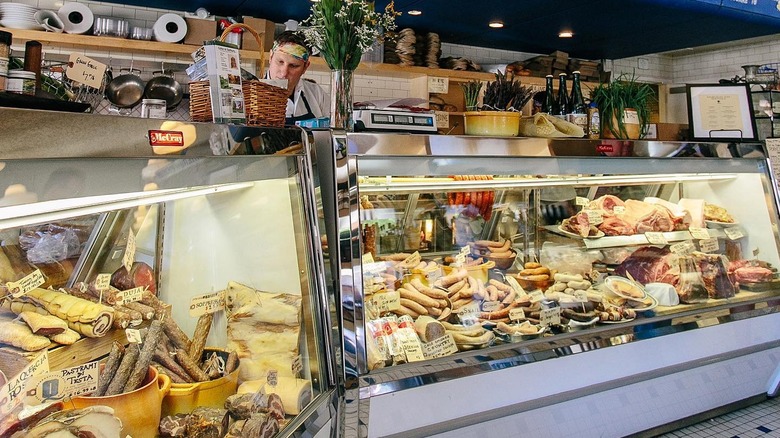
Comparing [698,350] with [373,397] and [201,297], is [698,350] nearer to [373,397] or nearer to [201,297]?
[373,397]

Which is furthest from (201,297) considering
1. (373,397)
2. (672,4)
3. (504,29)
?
(504,29)

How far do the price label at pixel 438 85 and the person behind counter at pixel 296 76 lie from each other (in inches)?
70.5

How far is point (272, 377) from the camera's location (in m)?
1.64

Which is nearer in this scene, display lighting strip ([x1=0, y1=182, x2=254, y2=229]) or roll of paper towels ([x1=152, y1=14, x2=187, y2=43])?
display lighting strip ([x1=0, y1=182, x2=254, y2=229])

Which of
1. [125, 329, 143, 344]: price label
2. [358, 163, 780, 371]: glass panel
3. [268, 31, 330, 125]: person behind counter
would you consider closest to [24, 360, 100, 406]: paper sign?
[125, 329, 143, 344]: price label

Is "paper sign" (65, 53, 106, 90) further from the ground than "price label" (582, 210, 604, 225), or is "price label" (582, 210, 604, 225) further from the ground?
"paper sign" (65, 53, 106, 90)

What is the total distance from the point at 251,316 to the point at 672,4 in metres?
4.53

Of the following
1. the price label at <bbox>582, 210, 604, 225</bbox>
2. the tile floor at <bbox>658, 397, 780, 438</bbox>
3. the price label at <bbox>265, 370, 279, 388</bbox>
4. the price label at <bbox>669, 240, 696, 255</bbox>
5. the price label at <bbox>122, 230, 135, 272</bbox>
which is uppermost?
the price label at <bbox>582, 210, 604, 225</bbox>

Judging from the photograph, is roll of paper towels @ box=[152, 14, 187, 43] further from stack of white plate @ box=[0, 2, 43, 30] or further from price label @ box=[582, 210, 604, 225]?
price label @ box=[582, 210, 604, 225]

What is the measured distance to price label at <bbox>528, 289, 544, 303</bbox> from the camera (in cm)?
250

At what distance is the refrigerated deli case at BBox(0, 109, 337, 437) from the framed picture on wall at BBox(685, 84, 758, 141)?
233cm

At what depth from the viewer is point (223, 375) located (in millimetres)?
1547

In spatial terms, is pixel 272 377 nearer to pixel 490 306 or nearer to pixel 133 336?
pixel 133 336

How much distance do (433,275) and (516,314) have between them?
1.20 feet
